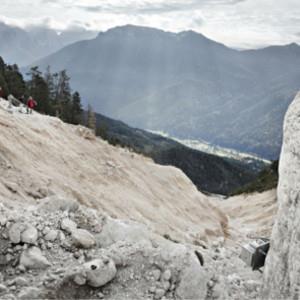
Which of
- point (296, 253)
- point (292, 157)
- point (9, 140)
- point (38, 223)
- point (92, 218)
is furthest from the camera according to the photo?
point (9, 140)

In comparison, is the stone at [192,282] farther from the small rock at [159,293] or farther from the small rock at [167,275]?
the small rock at [159,293]

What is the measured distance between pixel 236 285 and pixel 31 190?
40.1 ft

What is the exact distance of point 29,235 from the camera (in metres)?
13.0

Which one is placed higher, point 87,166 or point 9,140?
point 9,140

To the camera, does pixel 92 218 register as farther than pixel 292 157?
Yes

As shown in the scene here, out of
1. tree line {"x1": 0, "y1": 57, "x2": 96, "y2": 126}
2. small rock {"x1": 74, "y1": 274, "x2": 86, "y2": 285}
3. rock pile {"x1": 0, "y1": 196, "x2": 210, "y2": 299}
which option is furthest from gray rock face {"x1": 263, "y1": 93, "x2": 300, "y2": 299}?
tree line {"x1": 0, "y1": 57, "x2": 96, "y2": 126}

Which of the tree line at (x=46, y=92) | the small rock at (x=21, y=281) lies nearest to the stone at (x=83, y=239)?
the small rock at (x=21, y=281)

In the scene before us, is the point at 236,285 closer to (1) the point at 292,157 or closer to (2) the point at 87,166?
(1) the point at 292,157

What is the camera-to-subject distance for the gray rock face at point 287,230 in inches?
418

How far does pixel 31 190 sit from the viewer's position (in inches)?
846

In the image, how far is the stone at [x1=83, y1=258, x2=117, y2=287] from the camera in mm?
12141

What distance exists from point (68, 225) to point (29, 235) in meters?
1.54

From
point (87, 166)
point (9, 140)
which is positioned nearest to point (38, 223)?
point (9, 140)

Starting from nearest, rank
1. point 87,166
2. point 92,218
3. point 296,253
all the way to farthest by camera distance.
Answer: point 296,253, point 92,218, point 87,166
